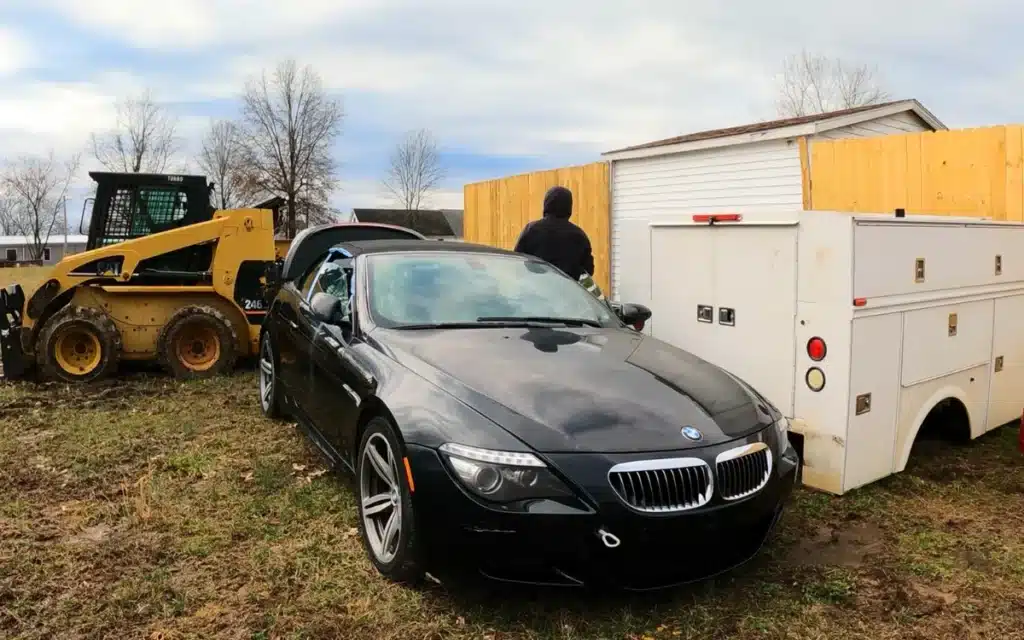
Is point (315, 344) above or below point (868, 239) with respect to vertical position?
below

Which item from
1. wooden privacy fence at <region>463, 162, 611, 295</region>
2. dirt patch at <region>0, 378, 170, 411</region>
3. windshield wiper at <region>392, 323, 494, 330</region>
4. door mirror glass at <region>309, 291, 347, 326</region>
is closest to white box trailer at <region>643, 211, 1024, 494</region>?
windshield wiper at <region>392, 323, 494, 330</region>

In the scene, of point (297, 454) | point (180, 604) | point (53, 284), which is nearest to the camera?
point (180, 604)

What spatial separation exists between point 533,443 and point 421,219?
52424 millimetres

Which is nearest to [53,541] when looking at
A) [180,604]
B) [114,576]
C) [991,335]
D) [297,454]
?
[114,576]

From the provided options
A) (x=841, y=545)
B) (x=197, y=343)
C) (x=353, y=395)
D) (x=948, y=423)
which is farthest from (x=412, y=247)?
(x=197, y=343)

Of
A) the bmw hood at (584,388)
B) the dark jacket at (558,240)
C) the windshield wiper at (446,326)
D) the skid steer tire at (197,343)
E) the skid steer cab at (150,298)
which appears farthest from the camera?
the skid steer tire at (197,343)

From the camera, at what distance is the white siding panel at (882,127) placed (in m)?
11.1

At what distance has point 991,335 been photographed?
17.2ft

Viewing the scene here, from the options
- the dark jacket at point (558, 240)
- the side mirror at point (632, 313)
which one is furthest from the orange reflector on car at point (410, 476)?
the dark jacket at point (558, 240)

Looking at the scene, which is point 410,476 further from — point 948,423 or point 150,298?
point 150,298

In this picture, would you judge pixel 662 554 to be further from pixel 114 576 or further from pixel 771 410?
pixel 114 576

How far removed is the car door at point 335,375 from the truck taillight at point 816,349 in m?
2.56

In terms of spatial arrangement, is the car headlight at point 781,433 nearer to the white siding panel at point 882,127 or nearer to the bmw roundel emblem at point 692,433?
the bmw roundel emblem at point 692,433

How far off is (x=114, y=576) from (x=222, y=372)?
507cm
